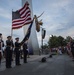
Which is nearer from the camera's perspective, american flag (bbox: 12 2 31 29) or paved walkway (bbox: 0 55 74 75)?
paved walkway (bbox: 0 55 74 75)

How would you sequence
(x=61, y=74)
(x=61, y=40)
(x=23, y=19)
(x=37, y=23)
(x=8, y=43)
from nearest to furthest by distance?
(x=61, y=74) → (x=8, y=43) → (x=23, y=19) → (x=37, y=23) → (x=61, y=40)

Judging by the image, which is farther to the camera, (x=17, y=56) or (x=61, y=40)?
(x=61, y=40)

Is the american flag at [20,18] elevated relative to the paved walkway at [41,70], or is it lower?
elevated

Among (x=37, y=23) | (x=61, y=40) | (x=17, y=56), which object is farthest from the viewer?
(x=61, y=40)

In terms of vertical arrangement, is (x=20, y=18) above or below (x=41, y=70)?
above

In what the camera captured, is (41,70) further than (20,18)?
No

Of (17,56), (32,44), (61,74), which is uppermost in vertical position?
(32,44)

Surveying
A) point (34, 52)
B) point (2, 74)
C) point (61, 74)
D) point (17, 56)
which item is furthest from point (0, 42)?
point (34, 52)

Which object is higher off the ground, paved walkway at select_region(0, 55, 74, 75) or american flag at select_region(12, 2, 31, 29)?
american flag at select_region(12, 2, 31, 29)

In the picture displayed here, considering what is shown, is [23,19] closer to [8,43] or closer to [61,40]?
[8,43]

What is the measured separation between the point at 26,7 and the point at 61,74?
11038 mm

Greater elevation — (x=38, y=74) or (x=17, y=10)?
(x=17, y=10)

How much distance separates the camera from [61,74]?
9781 mm

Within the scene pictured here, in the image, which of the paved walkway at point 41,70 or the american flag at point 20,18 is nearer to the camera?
the paved walkway at point 41,70
